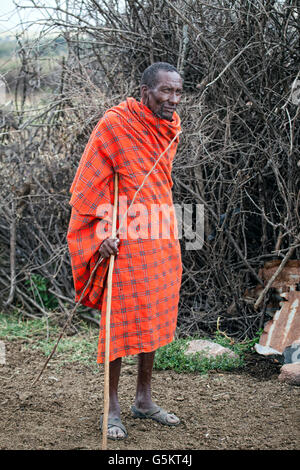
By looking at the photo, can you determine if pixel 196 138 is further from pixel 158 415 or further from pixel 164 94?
pixel 158 415

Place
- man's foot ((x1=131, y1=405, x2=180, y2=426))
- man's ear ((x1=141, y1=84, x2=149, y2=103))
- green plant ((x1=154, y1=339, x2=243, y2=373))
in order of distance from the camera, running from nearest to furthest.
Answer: man's ear ((x1=141, y1=84, x2=149, y2=103)) < man's foot ((x1=131, y1=405, x2=180, y2=426)) < green plant ((x1=154, y1=339, x2=243, y2=373))

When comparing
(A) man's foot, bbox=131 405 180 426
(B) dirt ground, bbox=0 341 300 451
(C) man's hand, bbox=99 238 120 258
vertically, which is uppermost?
(C) man's hand, bbox=99 238 120 258

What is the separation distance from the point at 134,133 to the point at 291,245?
70.1 inches

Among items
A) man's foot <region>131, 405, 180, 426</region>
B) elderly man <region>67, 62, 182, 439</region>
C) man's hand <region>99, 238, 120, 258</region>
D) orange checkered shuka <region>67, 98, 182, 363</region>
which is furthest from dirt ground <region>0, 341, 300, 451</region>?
man's hand <region>99, 238, 120, 258</region>

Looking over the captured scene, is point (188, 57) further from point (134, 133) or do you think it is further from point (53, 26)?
point (134, 133)

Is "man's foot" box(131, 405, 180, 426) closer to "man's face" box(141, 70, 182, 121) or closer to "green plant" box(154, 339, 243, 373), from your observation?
"green plant" box(154, 339, 243, 373)

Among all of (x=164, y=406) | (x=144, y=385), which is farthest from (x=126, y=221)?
(x=164, y=406)

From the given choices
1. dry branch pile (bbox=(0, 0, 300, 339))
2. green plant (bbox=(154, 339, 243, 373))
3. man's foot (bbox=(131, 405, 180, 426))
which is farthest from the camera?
dry branch pile (bbox=(0, 0, 300, 339))

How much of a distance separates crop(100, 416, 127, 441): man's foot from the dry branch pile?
→ 1.66m

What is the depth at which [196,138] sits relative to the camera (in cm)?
418

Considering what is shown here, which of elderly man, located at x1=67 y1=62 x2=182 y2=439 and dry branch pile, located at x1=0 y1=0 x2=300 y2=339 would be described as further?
dry branch pile, located at x1=0 y1=0 x2=300 y2=339

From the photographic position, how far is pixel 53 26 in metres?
4.59

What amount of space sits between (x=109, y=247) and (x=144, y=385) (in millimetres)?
865

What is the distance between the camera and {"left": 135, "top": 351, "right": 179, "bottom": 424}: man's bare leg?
9.94 feet
